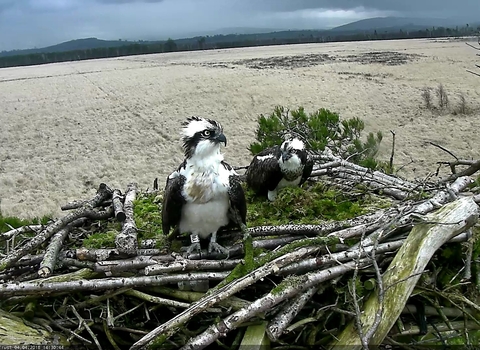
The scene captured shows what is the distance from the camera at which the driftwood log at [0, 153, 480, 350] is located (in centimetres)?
311

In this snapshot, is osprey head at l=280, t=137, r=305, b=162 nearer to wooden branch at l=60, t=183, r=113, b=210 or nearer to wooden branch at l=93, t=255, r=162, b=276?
wooden branch at l=60, t=183, r=113, b=210

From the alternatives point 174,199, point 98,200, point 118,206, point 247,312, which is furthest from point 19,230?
point 247,312

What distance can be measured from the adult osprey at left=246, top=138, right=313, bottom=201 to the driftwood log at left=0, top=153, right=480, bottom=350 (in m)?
1.43

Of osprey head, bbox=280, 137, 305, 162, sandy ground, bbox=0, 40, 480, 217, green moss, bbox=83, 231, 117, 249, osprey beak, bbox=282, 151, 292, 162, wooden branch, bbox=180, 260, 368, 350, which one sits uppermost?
osprey head, bbox=280, 137, 305, 162

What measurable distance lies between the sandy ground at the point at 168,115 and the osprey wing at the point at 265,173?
164 inches

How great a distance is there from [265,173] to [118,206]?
1.63 meters

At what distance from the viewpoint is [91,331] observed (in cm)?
325

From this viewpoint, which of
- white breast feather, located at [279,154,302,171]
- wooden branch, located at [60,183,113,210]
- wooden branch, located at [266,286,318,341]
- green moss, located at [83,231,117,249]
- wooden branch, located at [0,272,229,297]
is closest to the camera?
wooden branch, located at [266,286,318,341]

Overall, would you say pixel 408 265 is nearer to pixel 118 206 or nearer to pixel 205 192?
pixel 205 192

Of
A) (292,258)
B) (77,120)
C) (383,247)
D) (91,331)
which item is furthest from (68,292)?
(77,120)

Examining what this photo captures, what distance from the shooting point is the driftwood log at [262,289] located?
3.11 metres

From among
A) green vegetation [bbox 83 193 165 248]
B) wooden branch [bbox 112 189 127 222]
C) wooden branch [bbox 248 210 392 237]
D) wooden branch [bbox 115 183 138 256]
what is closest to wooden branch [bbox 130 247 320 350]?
wooden branch [bbox 248 210 392 237]

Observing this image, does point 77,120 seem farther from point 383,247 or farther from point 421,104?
point 383,247

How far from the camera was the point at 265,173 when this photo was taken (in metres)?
5.23
